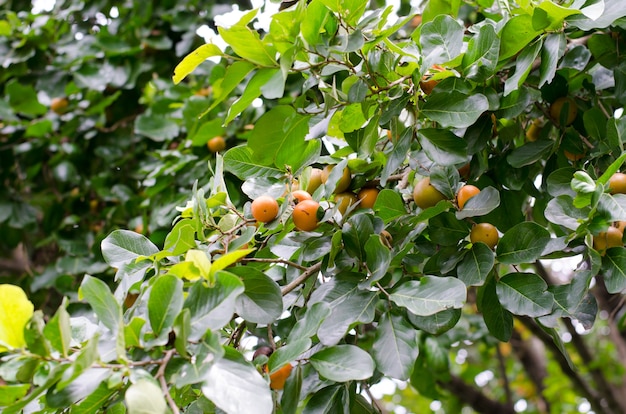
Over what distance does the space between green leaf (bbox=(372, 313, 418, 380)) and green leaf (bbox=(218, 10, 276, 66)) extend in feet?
1.02

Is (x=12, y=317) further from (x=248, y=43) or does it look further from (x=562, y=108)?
(x=562, y=108)

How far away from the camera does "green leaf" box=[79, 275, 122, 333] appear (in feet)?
1.84

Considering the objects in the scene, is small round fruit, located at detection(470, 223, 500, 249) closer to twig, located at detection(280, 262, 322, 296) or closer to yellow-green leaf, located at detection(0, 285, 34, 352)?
twig, located at detection(280, 262, 322, 296)

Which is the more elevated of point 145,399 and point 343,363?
point 145,399

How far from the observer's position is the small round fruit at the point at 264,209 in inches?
28.1

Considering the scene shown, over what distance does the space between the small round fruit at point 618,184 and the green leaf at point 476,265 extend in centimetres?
14

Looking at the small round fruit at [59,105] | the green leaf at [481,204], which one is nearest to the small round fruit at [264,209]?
the green leaf at [481,204]

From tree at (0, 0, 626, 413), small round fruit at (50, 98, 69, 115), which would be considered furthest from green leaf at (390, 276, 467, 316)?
small round fruit at (50, 98, 69, 115)

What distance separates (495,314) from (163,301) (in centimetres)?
40

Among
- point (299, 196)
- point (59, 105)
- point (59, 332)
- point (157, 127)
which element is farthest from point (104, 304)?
point (59, 105)

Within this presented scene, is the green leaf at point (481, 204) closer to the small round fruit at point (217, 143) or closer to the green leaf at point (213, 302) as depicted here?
the green leaf at point (213, 302)

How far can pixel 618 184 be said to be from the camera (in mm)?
701

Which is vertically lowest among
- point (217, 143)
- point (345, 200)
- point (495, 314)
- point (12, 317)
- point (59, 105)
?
point (59, 105)

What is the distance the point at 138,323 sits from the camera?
1.82 feet
